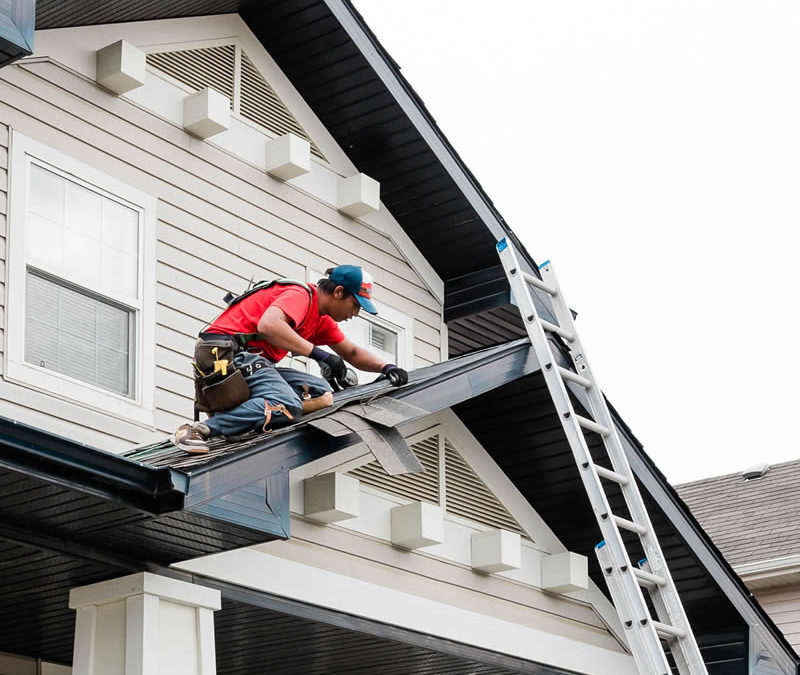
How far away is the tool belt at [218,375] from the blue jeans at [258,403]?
2.0 inches

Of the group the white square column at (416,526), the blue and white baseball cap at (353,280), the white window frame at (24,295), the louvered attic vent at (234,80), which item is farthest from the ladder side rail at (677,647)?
the louvered attic vent at (234,80)

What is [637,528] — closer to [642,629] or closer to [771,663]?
[642,629]

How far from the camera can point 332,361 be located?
25.9ft

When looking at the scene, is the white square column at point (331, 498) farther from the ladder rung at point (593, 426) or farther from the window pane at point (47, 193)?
the window pane at point (47, 193)

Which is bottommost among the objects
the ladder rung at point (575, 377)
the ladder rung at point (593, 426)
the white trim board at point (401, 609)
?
the white trim board at point (401, 609)

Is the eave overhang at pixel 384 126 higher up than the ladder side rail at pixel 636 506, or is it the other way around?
the eave overhang at pixel 384 126

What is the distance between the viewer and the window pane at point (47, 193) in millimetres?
8039

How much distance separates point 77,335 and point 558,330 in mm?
3215

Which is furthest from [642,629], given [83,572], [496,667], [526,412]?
[83,572]

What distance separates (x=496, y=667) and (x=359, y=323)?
266 cm

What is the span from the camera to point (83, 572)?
267 inches

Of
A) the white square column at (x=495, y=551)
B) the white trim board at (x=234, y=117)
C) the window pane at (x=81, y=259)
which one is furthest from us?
the white square column at (x=495, y=551)

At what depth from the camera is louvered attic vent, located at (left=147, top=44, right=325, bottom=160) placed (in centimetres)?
937

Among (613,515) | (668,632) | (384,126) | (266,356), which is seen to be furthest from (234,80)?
(668,632)
